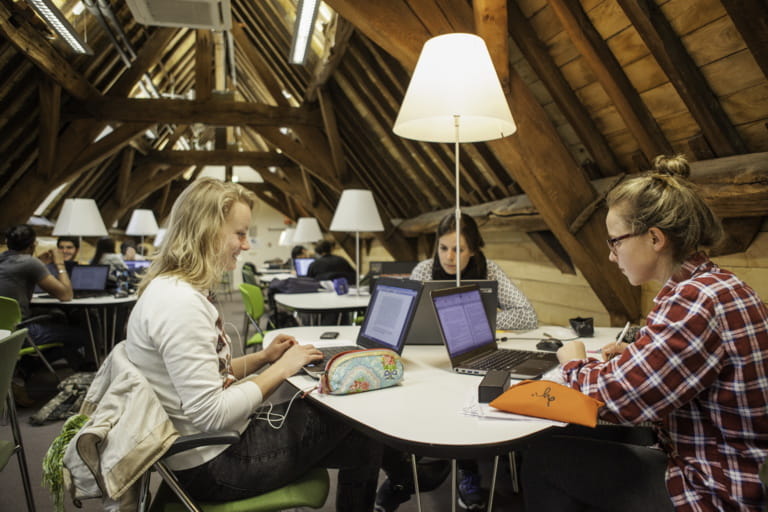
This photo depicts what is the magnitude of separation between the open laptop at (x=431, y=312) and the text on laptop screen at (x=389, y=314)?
0.19 m

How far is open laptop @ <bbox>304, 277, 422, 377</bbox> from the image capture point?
5.57 ft

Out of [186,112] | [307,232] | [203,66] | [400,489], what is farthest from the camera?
[307,232]

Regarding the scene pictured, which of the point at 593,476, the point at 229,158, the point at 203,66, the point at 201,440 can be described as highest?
the point at 203,66

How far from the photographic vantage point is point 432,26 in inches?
118

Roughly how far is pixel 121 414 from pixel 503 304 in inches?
72.0

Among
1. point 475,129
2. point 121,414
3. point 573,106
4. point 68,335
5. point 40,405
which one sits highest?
point 573,106

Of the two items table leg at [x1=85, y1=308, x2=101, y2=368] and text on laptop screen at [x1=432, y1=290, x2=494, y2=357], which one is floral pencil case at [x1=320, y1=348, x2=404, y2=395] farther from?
table leg at [x1=85, y1=308, x2=101, y2=368]

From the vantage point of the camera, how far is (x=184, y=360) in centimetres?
125

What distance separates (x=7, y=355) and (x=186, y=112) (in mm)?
5412

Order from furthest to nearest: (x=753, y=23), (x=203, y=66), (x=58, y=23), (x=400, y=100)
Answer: (x=203, y=66) < (x=400, y=100) < (x=58, y=23) < (x=753, y=23)

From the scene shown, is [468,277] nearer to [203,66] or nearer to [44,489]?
[44,489]

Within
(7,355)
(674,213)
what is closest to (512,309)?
(674,213)

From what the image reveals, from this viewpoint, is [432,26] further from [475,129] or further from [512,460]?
[512,460]

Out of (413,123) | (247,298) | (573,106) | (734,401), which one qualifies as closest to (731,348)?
(734,401)
